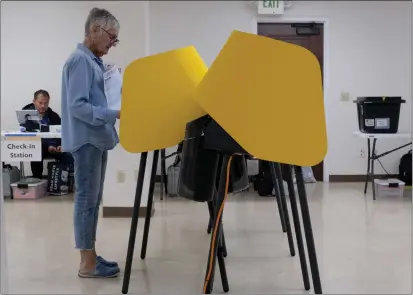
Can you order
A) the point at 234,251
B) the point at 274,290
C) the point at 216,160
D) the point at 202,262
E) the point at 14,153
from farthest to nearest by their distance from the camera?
the point at 14,153
the point at 234,251
the point at 202,262
the point at 274,290
the point at 216,160

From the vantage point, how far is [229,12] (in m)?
5.38

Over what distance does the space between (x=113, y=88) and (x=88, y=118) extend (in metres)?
0.24

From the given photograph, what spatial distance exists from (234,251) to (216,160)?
3.77 ft

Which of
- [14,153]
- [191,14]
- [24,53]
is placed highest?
[191,14]

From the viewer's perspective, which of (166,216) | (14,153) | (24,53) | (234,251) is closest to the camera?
(234,251)

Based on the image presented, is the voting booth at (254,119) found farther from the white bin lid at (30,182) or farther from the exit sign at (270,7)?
the exit sign at (270,7)

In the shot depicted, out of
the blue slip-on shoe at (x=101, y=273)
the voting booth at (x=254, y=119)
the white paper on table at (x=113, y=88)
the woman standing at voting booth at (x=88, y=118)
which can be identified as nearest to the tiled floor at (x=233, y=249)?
the blue slip-on shoe at (x=101, y=273)

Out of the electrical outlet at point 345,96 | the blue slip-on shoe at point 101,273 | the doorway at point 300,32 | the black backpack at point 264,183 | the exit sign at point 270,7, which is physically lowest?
the blue slip-on shoe at point 101,273

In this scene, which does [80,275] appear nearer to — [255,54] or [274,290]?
[274,290]

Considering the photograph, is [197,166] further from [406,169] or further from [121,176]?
[406,169]

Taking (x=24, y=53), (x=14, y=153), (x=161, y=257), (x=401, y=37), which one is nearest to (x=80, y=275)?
(x=161, y=257)

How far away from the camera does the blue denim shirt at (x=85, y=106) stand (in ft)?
6.71

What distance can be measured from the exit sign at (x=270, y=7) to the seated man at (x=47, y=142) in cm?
269

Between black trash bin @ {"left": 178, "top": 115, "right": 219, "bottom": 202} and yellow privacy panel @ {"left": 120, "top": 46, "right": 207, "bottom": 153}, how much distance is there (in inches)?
5.9
